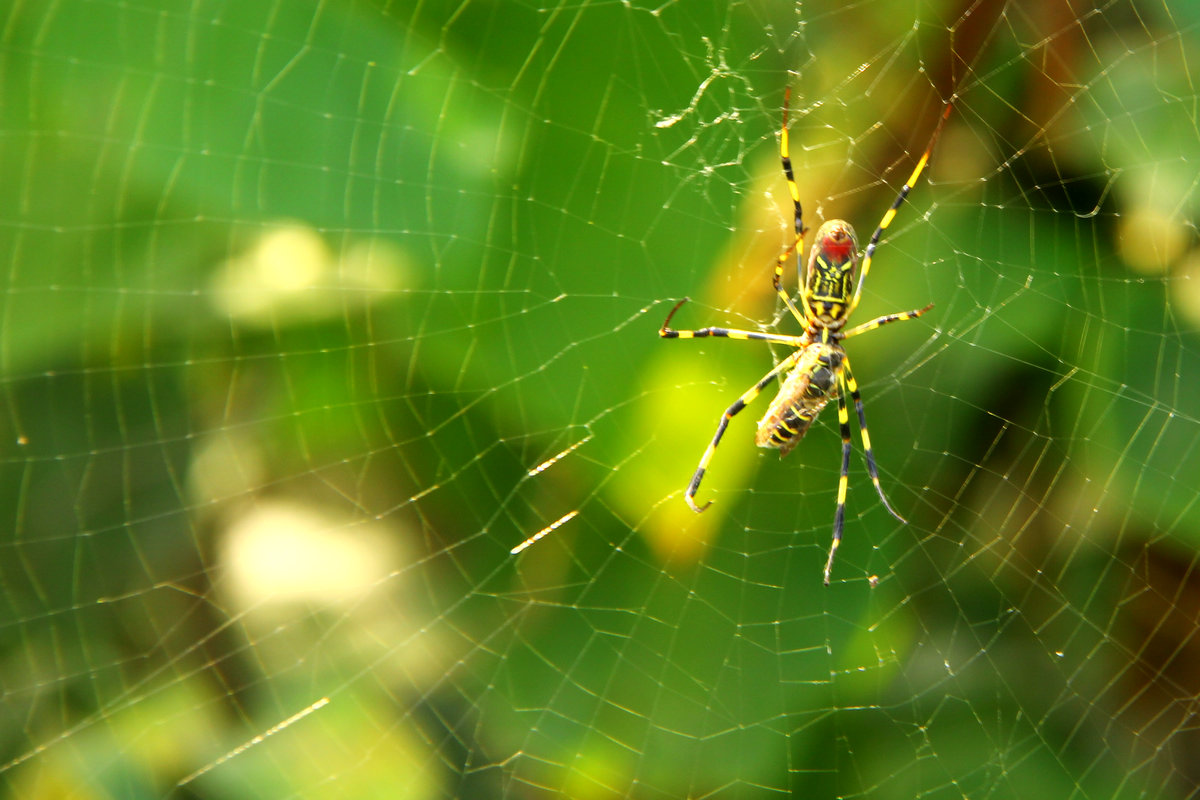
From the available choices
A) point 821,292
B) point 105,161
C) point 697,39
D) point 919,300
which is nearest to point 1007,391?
point 919,300

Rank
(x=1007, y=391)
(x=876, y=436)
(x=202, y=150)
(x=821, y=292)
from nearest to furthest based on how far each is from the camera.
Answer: (x=202, y=150), (x=1007, y=391), (x=876, y=436), (x=821, y=292)

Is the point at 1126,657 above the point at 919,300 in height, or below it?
below

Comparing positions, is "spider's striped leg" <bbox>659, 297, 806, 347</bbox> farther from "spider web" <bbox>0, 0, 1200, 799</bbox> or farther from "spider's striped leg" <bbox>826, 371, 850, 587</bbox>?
"spider's striped leg" <bbox>826, 371, 850, 587</bbox>

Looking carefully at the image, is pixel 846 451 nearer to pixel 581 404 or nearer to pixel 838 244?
pixel 838 244

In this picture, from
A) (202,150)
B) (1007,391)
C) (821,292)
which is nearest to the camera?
(202,150)

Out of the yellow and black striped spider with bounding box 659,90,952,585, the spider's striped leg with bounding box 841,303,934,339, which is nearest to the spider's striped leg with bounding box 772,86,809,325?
the yellow and black striped spider with bounding box 659,90,952,585

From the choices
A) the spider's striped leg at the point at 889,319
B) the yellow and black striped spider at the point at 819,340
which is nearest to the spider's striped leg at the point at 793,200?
the yellow and black striped spider at the point at 819,340

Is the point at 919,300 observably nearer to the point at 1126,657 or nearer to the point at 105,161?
the point at 1126,657
